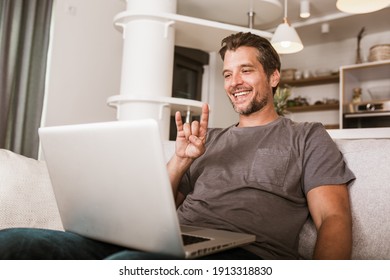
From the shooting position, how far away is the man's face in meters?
1.32

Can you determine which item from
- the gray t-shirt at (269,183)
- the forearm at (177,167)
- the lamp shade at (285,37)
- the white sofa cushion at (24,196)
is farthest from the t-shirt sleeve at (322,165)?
the lamp shade at (285,37)

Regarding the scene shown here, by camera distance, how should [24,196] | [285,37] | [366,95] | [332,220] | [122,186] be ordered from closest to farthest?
[122,186]
[332,220]
[24,196]
[285,37]
[366,95]

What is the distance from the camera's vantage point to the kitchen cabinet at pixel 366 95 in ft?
12.3

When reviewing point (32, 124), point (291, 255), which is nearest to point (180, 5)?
point (32, 124)

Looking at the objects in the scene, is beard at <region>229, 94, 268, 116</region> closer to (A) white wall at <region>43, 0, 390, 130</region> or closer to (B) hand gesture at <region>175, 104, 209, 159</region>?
(B) hand gesture at <region>175, 104, 209, 159</region>

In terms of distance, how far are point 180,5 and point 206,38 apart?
0.37 m

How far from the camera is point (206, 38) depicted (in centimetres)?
251

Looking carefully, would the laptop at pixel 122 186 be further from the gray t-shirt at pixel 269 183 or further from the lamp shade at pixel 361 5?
the lamp shade at pixel 361 5

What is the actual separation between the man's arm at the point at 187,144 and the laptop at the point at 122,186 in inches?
10.8

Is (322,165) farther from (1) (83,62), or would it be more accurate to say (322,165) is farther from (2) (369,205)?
(1) (83,62)

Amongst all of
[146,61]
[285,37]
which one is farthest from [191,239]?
[285,37]

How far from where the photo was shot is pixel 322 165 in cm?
104

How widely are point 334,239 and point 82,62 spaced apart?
107 inches
